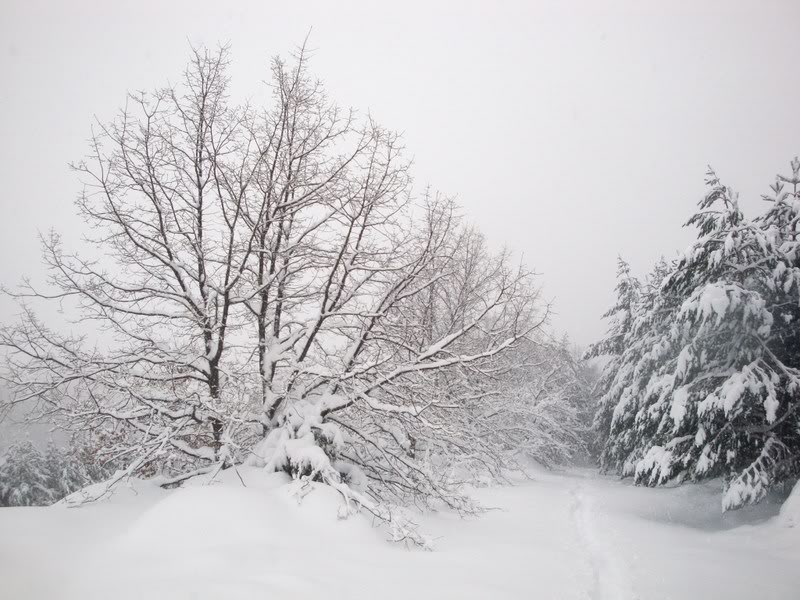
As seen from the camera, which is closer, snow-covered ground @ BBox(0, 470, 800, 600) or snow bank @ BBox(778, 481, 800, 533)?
snow-covered ground @ BBox(0, 470, 800, 600)

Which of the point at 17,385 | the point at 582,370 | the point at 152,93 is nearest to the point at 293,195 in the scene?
the point at 152,93

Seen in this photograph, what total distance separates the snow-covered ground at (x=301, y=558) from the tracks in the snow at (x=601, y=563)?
0.09 feet

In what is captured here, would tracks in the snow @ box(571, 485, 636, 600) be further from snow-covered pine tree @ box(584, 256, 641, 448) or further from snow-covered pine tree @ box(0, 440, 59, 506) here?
snow-covered pine tree @ box(0, 440, 59, 506)

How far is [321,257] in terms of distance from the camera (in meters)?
7.26

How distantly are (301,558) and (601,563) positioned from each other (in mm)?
4328

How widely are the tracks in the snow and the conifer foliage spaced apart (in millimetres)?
2586

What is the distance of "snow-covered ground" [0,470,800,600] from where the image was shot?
331cm

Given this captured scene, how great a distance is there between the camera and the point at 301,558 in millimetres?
3896

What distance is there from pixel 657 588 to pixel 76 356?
8.00 meters

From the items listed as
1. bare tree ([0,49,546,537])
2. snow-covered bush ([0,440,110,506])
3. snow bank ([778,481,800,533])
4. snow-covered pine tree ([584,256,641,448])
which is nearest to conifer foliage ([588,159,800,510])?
snow bank ([778,481,800,533])

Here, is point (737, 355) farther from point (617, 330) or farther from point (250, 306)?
point (617, 330)

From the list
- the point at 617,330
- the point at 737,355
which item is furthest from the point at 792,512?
the point at 617,330

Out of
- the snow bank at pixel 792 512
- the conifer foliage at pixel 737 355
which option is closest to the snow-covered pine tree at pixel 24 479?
the conifer foliage at pixel 737 355

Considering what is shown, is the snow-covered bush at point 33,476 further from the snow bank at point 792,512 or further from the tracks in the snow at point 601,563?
the snow bank at point 792,512
